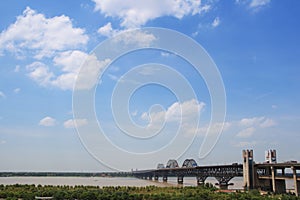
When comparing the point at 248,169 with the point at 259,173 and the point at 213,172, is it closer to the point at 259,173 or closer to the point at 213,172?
the point at 259,173

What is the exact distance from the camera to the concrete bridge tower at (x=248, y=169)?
185 feet

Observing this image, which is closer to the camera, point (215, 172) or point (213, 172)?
point (215, 172)

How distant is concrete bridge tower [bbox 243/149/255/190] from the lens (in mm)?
56469

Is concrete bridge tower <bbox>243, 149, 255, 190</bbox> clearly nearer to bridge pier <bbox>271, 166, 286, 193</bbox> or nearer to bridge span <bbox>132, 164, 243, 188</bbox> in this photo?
bridge span <bbox>132, 164, 243, 188</bbox>

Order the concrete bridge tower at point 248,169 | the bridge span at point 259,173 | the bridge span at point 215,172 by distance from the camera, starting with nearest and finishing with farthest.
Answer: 1. the bridge span at point 259,173
2. the concrete bridge tower at point 248,169
3. the bridge span at point 215,172

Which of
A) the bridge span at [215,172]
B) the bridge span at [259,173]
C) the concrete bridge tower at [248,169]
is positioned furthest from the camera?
the bridge span at [215,172]

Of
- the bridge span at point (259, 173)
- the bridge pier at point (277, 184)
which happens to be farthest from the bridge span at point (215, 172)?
the bridge pier at point (277, 184)

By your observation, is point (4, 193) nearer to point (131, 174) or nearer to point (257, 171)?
point (257, 171)

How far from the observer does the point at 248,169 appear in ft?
188

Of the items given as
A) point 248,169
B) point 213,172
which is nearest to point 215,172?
point 213,172

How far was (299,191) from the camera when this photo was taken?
44812 millimetres

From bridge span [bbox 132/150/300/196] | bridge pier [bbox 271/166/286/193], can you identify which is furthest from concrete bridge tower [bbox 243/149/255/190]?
bridge pier [bbox 271/166/286/193]

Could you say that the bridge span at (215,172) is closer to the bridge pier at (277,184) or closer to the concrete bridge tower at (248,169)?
the concrete bridge tower at (248,169)

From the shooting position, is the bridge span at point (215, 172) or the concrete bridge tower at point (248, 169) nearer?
the concrete bridge tower at point (248, 169)
